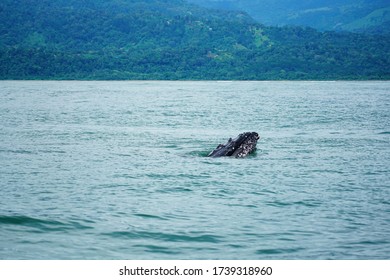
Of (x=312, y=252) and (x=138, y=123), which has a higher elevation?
(x=138, y=123)

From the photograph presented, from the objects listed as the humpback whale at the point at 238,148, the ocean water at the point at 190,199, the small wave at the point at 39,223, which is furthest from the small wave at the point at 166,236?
the humpback whale at the point at 238,148

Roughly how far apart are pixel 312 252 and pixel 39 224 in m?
7.71

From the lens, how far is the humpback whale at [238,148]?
31.8 meters

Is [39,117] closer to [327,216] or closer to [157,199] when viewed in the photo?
[157,199]

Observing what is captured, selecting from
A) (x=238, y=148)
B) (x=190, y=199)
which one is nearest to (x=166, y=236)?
(x=190, y=199)

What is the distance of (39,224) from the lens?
17562 mm

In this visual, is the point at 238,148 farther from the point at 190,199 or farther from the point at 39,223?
the point at 39,223

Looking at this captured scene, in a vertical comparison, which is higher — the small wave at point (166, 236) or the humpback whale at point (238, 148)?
the humpback whale at point (238, 148)

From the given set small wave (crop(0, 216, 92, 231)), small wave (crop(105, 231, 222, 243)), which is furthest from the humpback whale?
small wave (crop(105, 231, 222, 243))

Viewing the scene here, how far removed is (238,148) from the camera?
3216 centimetres

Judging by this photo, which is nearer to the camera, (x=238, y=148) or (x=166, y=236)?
(x=166, y=236)

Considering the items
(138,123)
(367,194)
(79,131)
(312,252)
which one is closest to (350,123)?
(138,123)

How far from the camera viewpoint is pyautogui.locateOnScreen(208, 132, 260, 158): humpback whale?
31.8 meters

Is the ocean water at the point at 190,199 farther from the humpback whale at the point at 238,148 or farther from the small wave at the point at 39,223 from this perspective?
the humpback whale at the point at 238,148
